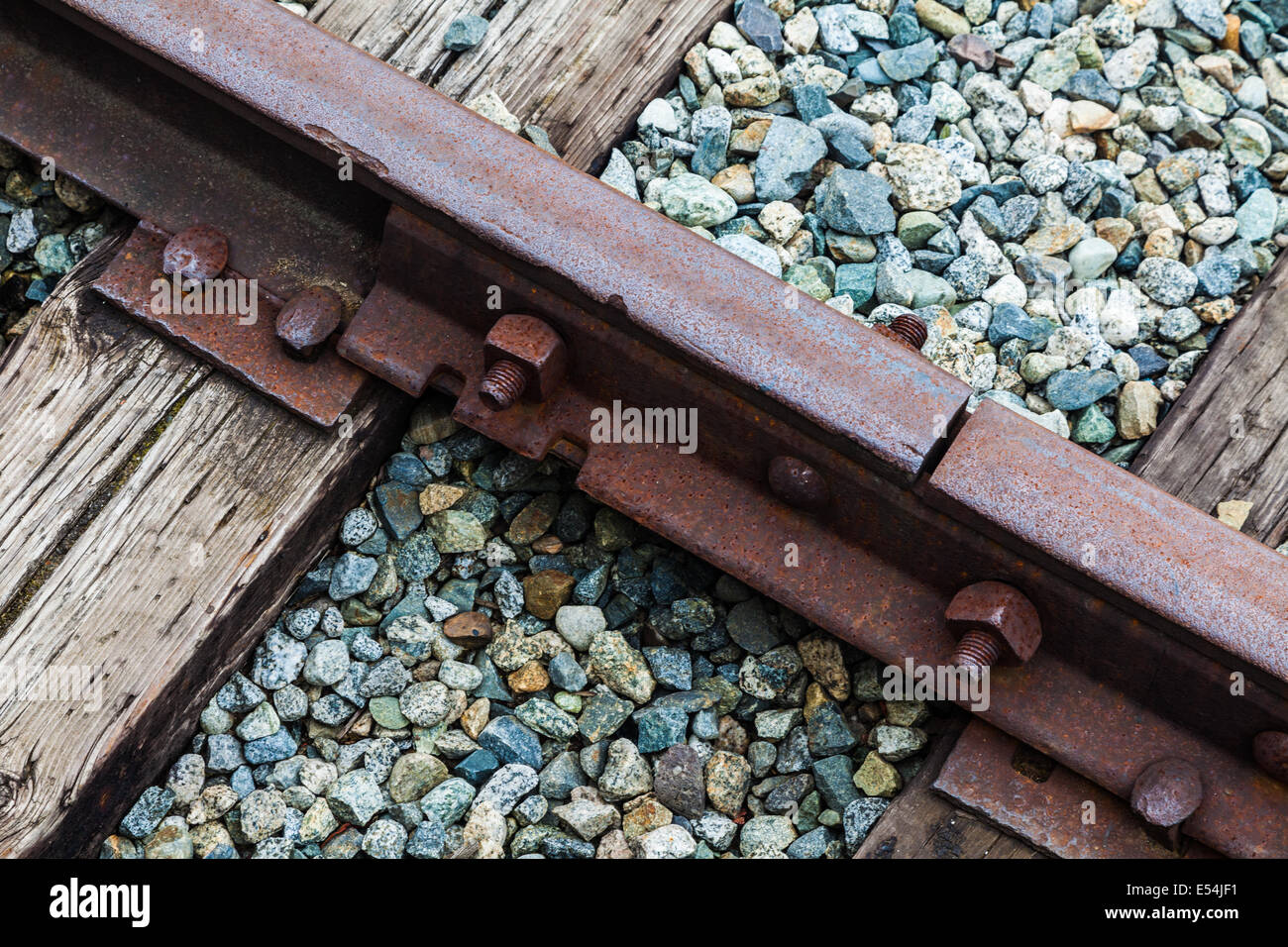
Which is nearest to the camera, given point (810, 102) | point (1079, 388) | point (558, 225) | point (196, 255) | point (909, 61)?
point (558, 225)

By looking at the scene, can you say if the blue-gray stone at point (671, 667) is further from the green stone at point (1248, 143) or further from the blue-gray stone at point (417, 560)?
the green stone at point (1248, 143)

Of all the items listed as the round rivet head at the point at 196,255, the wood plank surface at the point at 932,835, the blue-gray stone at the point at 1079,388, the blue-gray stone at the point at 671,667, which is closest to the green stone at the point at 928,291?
the blue-gray stone at the point at 1079,388

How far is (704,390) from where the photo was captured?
2545 mm

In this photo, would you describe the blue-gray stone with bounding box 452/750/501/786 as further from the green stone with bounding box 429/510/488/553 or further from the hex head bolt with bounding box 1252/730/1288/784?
the hex head bolt with bounding box 1252/730/1288/784

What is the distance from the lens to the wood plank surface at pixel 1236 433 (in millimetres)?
2793

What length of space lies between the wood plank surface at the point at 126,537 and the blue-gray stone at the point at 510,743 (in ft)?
1.75

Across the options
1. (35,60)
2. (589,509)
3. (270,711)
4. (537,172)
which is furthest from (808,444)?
(35,60)

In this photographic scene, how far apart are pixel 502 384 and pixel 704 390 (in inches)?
15.7

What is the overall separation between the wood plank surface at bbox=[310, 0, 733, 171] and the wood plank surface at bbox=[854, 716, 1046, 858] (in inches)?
66.3

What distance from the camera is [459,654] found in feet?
8.73

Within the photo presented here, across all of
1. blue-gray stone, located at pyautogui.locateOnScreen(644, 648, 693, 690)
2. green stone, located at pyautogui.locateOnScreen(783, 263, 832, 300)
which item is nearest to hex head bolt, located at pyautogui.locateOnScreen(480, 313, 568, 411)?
blue-gray stone, located at pyautogui.locateOnScreen(644, 648, 693, 690)

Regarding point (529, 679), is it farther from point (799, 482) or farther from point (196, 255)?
point (196, 255)

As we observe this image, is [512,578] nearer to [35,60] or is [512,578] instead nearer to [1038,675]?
[1038,675]

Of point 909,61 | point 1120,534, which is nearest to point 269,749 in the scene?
point 1120,534
